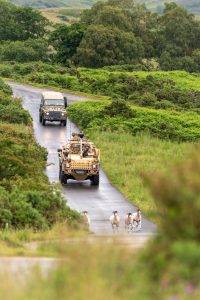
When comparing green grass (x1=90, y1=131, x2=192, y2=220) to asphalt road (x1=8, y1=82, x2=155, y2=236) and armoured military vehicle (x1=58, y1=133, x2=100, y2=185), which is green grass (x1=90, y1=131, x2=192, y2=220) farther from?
armoured military vehicle (x1=58, y1=133, x2=100, y2=185)

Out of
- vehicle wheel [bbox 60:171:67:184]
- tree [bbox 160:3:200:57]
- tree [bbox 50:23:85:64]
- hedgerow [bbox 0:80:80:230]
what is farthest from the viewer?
tree [bbox 160:3:200:57]

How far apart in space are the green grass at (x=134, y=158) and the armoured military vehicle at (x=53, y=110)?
5.53m

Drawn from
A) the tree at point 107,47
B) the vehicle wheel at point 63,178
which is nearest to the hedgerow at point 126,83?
the tree at point 107,47

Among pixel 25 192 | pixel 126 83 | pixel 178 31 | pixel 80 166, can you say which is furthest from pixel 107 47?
pixel 25 192

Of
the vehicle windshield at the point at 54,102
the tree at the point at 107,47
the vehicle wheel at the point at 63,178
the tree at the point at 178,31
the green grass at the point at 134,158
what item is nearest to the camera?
the green grass at the point at 134,158

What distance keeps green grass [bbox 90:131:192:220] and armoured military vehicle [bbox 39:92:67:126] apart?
5.53 meters

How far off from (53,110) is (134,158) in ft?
55.0

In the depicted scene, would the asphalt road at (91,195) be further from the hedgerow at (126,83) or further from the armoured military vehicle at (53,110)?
the hedgerow at (126,83)

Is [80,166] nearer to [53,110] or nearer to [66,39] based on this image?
[53,110]

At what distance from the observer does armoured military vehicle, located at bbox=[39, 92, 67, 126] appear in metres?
63.4

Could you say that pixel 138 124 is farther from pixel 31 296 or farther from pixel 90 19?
pixel 90 19

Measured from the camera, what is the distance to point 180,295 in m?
10.1

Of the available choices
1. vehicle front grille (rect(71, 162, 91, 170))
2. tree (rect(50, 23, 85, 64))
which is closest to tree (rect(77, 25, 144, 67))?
tree (rect(50, 23, 85, 64))

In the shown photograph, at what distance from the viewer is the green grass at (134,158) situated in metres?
40.1
